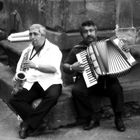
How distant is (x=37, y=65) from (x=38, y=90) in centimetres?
39

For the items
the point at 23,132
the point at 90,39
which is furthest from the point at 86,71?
the point at 23,132

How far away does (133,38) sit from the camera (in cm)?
617

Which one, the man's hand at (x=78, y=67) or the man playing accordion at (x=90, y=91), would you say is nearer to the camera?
the man's hand at (x=78, y=67)

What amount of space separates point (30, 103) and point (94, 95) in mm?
794

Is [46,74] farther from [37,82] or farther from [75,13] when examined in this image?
[75,13]

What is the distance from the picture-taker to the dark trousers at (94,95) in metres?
5.40

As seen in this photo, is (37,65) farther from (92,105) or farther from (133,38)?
(133,38)

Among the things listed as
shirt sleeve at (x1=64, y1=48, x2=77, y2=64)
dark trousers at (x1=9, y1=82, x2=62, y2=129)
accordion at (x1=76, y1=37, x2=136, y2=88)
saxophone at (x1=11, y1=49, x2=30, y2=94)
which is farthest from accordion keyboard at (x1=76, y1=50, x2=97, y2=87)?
saxophone at (x1=11, y1=49, x2=30, y2=94)

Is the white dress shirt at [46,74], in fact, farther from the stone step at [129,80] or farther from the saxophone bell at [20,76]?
the stone step at [129,80]

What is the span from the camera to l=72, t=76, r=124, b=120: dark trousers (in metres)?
5.40

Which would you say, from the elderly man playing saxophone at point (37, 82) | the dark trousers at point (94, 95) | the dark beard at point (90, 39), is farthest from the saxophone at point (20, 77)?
the dark beard at point (90, 39)

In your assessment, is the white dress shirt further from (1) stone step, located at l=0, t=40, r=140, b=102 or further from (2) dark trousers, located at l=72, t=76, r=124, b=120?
(1) stone step, located at l=0, t=40, r=140, b=102

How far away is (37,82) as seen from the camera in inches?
211

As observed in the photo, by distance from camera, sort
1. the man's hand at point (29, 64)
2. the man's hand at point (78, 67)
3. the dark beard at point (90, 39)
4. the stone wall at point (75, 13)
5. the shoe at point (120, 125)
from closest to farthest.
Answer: the man's hand at point (29, 64) → the man's hand at point (78, 67) → the dark beard at point (90, 39) → the shoe at point (120, 125) → the stone wall at point (75, 13)
